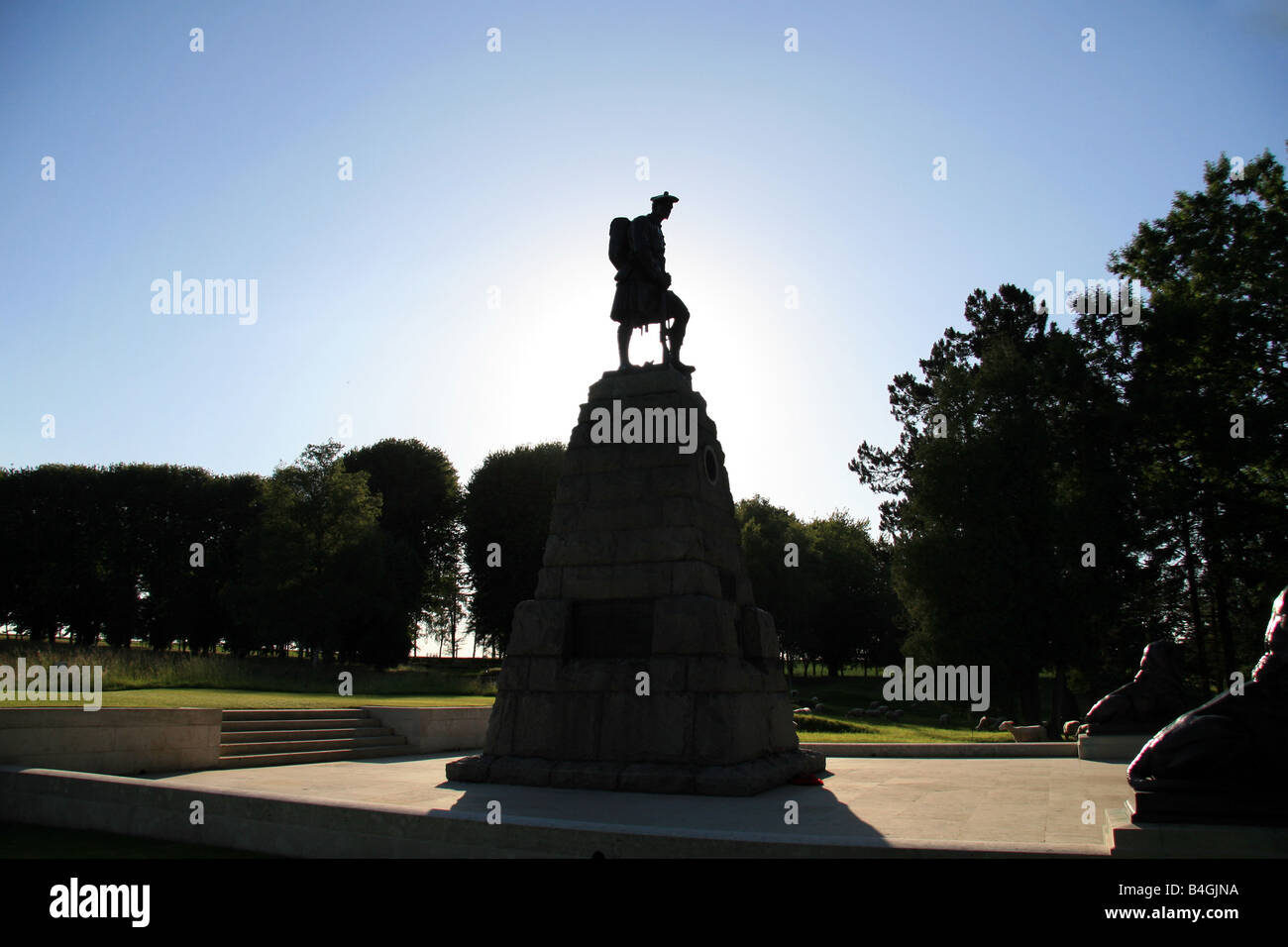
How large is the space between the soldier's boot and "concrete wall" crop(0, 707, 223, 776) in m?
9.02

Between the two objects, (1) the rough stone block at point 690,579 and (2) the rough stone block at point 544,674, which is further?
(2) the rough stone block at point 544,674

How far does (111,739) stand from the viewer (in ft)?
39.9

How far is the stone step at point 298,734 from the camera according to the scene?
14.3m

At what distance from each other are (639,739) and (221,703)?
10.6 metres

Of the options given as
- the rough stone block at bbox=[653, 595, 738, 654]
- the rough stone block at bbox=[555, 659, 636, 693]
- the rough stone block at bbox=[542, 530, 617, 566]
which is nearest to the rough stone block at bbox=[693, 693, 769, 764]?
the rough stone block at bbox=[653, 595, 738, 654]

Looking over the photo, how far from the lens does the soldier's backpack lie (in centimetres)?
1353

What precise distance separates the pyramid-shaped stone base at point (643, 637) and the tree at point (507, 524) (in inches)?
1416

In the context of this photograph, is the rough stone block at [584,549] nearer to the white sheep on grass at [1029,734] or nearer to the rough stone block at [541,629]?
the rough stone block at [541,629]

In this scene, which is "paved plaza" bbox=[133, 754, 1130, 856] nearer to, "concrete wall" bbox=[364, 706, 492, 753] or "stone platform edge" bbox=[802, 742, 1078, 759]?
"concrete wall" bbox=[364, 706, 492, 753]

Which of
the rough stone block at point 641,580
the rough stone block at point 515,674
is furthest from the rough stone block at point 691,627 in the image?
the rough stone block at point 515,674

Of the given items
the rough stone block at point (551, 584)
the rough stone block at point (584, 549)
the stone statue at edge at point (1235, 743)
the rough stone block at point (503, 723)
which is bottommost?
the rough stone block at point (503, 723)

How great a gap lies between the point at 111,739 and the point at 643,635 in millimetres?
7793
